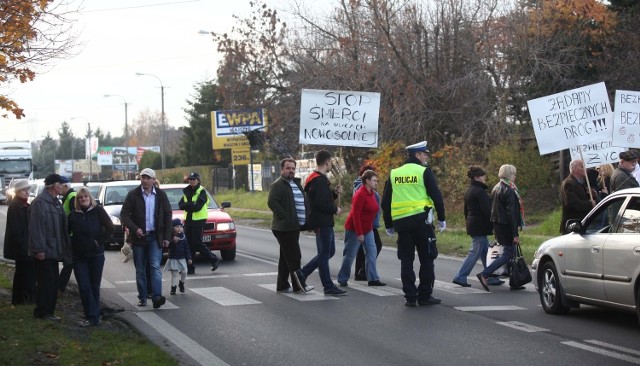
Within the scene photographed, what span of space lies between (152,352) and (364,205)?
5.67m

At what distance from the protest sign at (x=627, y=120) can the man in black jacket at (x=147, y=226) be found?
7952 mm

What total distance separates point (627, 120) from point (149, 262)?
855 cm

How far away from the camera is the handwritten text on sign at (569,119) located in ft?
53.8

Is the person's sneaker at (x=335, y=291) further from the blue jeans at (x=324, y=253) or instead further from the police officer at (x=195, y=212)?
the police officer at (x=195, y=212)

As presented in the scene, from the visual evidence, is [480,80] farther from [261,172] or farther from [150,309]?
[261,172]

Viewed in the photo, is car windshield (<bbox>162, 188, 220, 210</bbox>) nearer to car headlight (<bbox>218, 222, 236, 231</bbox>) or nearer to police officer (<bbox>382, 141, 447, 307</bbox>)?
car headlight (<bbox>218, 222, 236, 231</bbox>)

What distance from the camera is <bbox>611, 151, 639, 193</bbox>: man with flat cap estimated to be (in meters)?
14.0

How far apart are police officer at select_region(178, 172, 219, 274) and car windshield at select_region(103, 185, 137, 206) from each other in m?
6.31

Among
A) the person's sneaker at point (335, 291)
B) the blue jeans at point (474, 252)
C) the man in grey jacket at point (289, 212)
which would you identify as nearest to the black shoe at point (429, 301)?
the person's sneaker at point (335, 291)

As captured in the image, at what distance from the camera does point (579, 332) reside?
9852mm

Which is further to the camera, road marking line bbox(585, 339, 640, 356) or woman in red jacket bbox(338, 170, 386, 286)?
woman in red jacket bbox(338, 170, 386, 286)

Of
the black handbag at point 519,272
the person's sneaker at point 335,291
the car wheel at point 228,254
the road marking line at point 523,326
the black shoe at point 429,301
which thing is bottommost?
the car wheel at point 228,254

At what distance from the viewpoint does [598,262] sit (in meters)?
10.2

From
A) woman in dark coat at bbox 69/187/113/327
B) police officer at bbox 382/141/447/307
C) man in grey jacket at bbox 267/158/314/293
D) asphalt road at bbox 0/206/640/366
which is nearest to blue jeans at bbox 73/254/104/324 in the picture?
woman in dark coat at bbox 69/187/113/327
